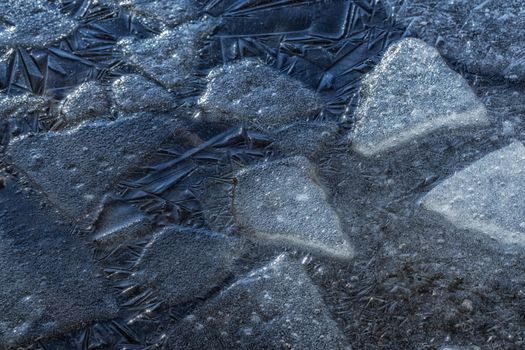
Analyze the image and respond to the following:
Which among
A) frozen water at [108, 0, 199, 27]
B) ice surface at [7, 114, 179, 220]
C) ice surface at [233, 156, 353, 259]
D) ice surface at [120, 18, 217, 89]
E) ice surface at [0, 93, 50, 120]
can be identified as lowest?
ice surface at [233, 156, 353, 259]

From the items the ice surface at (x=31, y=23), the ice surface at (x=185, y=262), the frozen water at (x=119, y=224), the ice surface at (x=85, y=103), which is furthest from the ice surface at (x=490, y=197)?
the ice surface at (x=31, y=23)

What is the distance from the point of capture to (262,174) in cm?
169

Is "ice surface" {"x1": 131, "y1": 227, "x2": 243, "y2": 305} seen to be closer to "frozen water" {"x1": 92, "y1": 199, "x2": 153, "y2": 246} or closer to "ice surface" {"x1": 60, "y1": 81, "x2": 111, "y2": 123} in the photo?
"frozen water" {"x1": 92, "y1": 199, "x2": 153, "y2": 246}

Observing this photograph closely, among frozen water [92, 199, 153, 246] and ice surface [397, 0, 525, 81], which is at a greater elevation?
ice surface [397, 0, 525, 81]

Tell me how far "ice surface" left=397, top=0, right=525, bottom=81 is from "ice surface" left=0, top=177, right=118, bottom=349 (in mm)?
1068

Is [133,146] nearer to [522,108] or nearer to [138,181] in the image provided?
[138,181]

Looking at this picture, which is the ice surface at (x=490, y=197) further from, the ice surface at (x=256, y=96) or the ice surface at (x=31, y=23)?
the ice surface at (x=31, y=23)

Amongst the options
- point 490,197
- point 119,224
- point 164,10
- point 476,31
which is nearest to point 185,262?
point 119,224

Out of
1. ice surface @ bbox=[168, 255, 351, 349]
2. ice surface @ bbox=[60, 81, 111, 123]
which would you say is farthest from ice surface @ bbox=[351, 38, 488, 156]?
ice surface @ bbox=[60, 81, 111, 123]

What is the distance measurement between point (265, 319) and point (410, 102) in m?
0.68

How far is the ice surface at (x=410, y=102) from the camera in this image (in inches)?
69.0

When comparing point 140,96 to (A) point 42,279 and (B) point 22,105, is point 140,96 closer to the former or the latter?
(B) point 22,105

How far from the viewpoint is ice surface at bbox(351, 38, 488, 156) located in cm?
175

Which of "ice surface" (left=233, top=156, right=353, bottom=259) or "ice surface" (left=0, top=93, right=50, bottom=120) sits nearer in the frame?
"ice surface" (left=233, top=156, right=353, bottom=259)
